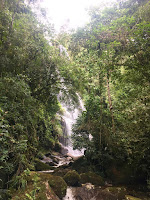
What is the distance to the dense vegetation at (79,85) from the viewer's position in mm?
4789

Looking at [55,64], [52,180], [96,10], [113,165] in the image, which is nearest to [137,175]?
[113,165]

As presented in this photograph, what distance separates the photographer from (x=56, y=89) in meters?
8.22

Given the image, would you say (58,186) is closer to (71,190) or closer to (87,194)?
(71,190)

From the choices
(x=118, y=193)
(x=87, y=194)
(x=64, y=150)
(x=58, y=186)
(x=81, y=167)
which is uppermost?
(x=64, y=150)

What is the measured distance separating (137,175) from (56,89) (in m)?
6.63

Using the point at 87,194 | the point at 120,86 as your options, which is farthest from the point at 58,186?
the point at 120,86

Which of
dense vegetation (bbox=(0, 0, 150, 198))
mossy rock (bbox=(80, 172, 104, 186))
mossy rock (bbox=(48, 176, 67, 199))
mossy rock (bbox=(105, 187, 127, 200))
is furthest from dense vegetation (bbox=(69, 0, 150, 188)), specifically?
mossy rock (bbox=(48, 176, 67, 199))

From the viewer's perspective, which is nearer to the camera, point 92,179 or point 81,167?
point 92,179

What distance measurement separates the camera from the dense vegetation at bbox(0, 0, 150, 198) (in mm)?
4789

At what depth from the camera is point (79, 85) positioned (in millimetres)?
7816

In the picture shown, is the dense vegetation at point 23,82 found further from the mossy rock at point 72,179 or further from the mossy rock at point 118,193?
the mossy rock at point 118,193

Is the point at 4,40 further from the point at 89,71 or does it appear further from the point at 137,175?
the point at 137,175

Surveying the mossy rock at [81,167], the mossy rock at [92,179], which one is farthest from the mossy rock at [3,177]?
the mossy rock at [81,167]

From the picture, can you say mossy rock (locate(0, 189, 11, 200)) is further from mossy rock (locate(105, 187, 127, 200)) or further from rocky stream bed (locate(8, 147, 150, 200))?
mossy rock (locate(105, 187, 127, 200))
